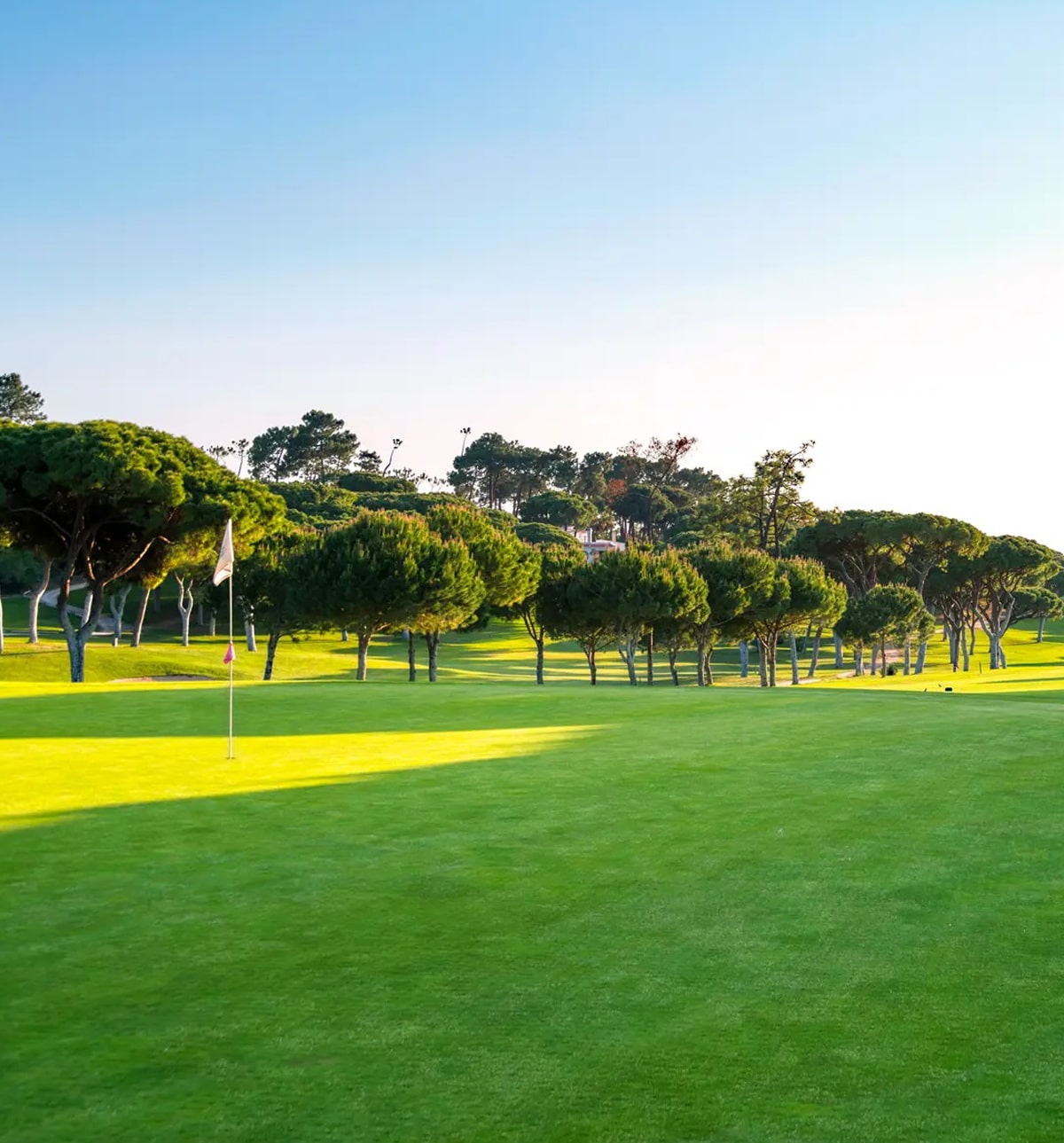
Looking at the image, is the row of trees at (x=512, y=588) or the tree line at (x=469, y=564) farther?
the row of trees at (x=512, y=588)

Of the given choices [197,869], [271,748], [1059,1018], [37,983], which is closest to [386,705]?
[271,748]

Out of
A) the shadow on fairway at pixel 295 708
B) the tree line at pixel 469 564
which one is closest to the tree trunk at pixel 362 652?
the tree line at pixel 469 564

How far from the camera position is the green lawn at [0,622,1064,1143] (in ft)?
21.6

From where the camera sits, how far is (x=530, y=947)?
9.26 meters

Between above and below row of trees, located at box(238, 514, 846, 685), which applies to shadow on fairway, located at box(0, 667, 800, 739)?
below

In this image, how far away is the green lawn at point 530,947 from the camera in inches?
260

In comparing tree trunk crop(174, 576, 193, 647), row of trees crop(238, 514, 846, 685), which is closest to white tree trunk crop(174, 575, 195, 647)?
tree trunk crop(174, 576, 193, 647)

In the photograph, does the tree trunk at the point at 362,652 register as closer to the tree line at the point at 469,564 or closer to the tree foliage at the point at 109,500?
the tree line at the point at 469,564

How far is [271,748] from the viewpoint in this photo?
819 inches

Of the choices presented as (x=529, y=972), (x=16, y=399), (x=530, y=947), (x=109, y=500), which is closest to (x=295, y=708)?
(x=530, y=947)

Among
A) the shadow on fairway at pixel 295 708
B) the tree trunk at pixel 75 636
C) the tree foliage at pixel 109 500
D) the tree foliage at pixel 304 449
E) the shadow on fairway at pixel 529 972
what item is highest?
the tree foliage at pixel 304 449

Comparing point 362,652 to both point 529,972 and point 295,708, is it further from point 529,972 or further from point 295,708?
point 529,972

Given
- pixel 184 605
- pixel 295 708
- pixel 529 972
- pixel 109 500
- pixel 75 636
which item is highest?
pixel 109 500

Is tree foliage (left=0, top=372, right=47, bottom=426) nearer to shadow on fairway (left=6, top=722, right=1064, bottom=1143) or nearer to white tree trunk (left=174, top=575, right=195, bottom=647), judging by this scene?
white tree trunk (left=174, top=575, right=195, bottom=647)
